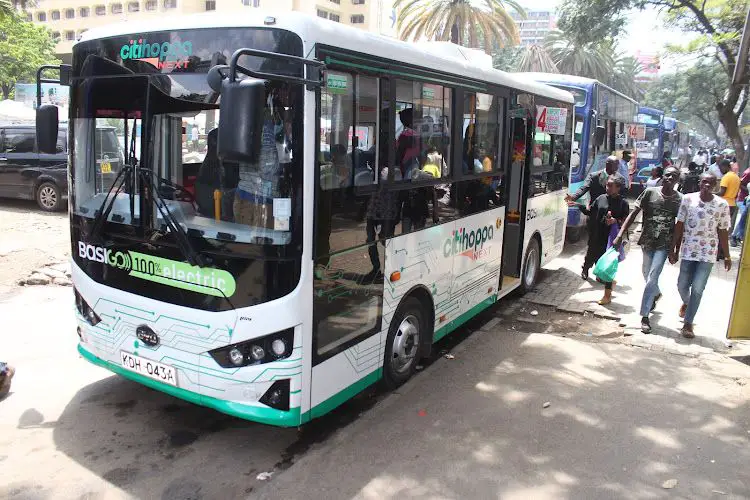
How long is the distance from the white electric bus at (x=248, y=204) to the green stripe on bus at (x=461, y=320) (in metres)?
0.91

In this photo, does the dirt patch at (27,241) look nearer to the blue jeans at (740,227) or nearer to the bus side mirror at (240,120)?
the bus side mirror at (240,120)

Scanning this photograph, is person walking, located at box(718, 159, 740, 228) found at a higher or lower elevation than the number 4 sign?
lower

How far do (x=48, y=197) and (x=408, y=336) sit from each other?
1182 centimetres

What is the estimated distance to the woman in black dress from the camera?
8469 millimetres

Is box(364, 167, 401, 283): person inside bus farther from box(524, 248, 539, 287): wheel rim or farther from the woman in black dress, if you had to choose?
the woman in black dress

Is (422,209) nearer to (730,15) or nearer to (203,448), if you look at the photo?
Answer: (203,448)

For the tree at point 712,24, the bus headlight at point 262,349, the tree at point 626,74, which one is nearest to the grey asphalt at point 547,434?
the bus headlight at point 262,349

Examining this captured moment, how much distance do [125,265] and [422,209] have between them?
2.41 m

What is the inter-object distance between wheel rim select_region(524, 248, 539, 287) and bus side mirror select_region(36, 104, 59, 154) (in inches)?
240

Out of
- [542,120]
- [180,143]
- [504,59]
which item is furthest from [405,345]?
[504,59]

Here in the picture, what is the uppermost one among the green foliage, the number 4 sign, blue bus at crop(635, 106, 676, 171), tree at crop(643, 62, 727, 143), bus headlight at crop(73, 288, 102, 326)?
the green foliage

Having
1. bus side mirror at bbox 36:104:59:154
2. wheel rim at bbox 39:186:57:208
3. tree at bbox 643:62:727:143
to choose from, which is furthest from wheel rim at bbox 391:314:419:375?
tree at bbox 643:62:727:143

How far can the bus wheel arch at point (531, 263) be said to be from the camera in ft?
27.5

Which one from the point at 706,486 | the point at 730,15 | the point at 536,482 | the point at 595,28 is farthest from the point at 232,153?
the point at 595,28
